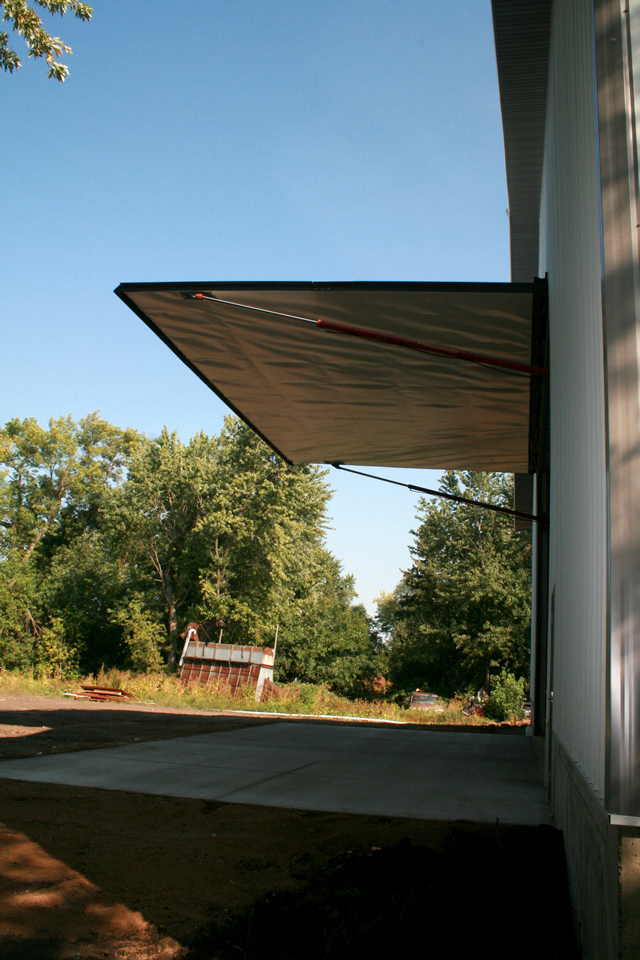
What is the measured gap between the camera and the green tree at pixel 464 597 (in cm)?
3216

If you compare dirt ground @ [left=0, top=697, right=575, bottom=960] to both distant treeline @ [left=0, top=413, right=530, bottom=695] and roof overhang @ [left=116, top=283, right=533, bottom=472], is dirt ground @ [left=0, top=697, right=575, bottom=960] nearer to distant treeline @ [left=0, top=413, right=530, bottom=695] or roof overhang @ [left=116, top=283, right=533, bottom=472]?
roof overhang @ [left=116, top=283, right=533, bottom=472]

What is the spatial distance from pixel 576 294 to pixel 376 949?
3253 millimetres

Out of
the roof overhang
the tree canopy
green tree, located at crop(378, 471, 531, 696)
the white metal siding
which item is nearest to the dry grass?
the tree canopy

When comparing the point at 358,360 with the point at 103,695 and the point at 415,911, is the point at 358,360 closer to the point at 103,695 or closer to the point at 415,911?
the point at 415,911

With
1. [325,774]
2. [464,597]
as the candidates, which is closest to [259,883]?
[325,774]

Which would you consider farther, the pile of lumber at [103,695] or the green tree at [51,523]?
the green tree at [51,523]

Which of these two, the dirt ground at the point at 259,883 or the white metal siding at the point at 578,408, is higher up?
Result: the white metal siding at the point at 578,408

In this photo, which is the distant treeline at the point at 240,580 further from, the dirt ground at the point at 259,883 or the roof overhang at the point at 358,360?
the dirt ground at the point at 259,883

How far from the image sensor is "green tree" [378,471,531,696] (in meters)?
32.2

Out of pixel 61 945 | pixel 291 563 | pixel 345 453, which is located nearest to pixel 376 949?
pixel 61 945

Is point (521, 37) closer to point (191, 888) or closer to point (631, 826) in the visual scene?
point (631, 826)

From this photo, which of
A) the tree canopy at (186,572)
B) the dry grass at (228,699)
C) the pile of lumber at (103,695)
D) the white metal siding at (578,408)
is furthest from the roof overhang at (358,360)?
the tree canopy at (186,572)

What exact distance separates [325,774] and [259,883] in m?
3.38

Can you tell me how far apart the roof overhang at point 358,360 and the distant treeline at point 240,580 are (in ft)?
64.1
